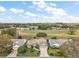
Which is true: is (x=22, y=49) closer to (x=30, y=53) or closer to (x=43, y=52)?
(x=30, y=53)

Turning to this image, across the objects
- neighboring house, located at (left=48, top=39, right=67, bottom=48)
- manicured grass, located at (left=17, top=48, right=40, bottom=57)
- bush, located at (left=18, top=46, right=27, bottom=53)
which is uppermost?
neighboring house, located at (left=48, top=39, right=67, bottom=48)

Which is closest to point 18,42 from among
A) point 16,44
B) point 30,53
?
point 16,44

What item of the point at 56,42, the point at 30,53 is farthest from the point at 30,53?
the point at 56,42

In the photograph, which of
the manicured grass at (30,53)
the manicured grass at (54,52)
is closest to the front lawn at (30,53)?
the manicured grass at (30,53)

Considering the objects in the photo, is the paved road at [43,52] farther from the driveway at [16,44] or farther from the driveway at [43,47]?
the driveway at [16,44]

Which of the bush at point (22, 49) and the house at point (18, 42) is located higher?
the house at point (18, 42)

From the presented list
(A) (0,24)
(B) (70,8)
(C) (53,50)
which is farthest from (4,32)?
(B) (70,8)

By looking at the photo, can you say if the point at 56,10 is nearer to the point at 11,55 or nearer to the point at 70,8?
the point at 70,8

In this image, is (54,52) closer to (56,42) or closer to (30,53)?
(56,42)

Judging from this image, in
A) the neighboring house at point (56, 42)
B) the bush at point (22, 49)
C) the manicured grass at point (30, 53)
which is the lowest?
the manicured grass at point (30, 53)

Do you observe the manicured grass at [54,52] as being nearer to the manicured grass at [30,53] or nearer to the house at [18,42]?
the manicured grass at [30,53]

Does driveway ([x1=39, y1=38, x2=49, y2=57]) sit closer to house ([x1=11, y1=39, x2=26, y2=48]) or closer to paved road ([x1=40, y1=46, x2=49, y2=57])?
paved road ([x1=40, y1=46, x2=49, y2=57])

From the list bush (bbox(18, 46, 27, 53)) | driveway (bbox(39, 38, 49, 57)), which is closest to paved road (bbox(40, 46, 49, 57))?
driveway (bbox(39, 38, 49, 57))
